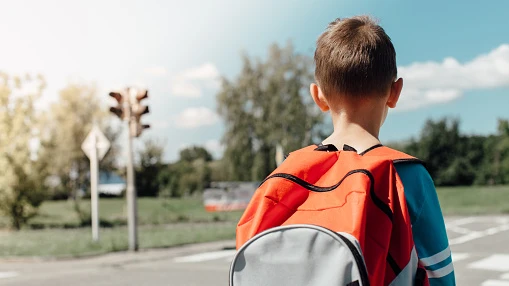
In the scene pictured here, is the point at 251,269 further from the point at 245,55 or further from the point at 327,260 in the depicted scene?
the point at 245,55

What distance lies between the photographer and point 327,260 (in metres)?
1.41

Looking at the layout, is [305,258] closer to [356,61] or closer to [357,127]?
[357,127]

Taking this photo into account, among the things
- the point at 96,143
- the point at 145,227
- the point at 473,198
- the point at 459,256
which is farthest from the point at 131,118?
the point at 473,198

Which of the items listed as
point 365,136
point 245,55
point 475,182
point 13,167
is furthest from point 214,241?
point 475,182

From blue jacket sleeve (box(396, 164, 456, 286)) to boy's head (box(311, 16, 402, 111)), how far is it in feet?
0.78

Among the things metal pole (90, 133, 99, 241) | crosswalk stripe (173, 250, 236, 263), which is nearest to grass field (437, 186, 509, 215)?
metal pole (90, 133, 99, 241)

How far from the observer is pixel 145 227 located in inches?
816

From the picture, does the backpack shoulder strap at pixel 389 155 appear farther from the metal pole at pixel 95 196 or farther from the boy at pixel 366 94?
the metal pole at pixel 95 196

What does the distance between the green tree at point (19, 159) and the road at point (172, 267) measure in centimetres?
1032

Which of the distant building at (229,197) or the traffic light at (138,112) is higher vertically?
the traffic light at (138,112)

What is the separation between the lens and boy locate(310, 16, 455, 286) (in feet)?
5.10

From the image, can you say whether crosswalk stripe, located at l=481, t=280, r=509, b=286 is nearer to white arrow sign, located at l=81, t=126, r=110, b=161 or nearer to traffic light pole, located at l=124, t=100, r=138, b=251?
traffic light pole, located at l=124, t=100, r=138, b=251

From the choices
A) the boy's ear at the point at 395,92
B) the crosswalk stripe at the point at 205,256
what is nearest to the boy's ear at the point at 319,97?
the boy's ear at the point at 395,92

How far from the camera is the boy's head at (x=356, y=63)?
164 cm
